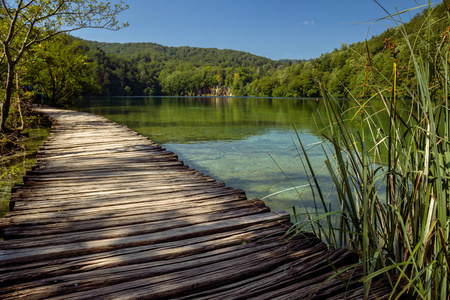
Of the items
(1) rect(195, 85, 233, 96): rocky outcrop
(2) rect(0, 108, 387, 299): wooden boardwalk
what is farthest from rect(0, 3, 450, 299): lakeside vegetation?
(1) rect(195, 85, 233, 96): rocky outcrop

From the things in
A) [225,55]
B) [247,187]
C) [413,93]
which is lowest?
[247,187]

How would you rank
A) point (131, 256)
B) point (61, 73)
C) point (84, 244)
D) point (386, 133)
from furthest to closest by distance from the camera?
point (61, 73)
point (386, 133)
point (84, 244)
point (131, 256)

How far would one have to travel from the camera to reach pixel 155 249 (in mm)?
1837

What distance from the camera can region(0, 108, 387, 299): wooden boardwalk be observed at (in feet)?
4.80

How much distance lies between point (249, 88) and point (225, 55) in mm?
66484

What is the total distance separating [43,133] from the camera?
10.9 meters

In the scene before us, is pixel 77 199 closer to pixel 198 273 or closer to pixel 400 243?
pixel 198 273

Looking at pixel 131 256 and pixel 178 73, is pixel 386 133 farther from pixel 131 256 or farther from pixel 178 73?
pixel 178 73

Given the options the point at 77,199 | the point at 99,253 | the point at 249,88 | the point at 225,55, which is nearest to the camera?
the point at 99,253

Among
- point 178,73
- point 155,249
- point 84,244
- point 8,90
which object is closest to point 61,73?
point 8,90

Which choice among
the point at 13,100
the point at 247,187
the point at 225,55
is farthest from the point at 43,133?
the point at 225,55

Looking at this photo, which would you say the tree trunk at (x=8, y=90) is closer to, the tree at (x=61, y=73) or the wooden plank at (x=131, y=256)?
the wooden plank at (x=131, y=256)

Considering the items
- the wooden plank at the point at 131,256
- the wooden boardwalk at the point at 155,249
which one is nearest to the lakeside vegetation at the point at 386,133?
the wooden boardwalk at the point at 155,249

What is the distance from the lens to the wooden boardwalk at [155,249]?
4.80 feet
